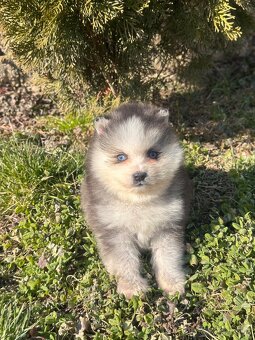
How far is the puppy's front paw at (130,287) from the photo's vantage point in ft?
10.8

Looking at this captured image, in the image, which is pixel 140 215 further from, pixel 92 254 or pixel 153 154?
pixel 92 254

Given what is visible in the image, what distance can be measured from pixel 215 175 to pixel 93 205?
1602mm

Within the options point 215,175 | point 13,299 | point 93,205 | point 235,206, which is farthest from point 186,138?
point 13,299

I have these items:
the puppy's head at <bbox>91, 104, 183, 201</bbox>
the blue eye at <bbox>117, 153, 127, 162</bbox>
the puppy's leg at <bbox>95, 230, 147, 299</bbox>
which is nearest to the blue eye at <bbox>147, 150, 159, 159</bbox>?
the puppy's head at <bbox>91, 104, 183, 201</bbox>

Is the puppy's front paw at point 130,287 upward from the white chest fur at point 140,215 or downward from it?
downward

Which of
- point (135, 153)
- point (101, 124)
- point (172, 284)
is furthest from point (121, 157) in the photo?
point (172, 284)

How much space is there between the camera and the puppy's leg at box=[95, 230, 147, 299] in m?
3.24

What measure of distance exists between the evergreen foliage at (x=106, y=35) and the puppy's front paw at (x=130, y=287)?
2145 millimetres

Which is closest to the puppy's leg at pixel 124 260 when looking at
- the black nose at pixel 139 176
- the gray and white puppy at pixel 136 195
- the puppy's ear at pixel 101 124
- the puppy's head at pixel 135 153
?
the gray and white puppy at pixel 136 195

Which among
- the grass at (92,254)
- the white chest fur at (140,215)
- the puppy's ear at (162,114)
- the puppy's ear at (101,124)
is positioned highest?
the puppy's ear at (162,114)

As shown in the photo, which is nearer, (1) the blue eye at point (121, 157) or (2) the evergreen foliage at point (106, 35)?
(1) the blue eye at point (121, 157)

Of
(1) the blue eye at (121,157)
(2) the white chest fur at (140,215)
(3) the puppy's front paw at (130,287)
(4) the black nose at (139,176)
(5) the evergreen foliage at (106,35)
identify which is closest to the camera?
(4) the black nose at (139,176)

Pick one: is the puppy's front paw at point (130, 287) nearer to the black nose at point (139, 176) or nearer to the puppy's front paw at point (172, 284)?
the puppy's front paw at point (172, 284)

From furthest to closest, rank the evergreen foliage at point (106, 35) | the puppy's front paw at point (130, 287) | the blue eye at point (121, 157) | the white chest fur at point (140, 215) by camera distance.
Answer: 1. the evergreen foliage at point (106, 35)
2. the puppy's front paw at point (130, 287)
3. the white chest fur at point (140, 215)
4. the blue eye at point (121, 157)
